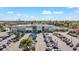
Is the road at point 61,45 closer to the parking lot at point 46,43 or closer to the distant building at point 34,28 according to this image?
the parking lot at point 46,43

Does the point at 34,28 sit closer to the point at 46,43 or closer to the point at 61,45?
the point at 46,43

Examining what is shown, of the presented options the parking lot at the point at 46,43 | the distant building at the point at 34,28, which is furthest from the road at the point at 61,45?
the distant building at the point at 34,28

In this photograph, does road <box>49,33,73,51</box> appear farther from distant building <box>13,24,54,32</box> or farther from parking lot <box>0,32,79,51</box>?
distant building <box>13,24,54,32</box>

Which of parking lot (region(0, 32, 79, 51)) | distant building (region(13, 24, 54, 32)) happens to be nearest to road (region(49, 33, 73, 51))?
parking lot (region(0, 32, 79, 51))

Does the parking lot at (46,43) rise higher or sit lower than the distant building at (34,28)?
lower

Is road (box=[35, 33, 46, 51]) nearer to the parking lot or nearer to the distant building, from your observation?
the parking lot

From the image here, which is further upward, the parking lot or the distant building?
the distant building

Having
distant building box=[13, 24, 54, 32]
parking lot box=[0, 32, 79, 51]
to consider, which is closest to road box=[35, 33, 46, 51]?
parking lot box=[0, 32, 79, 51]

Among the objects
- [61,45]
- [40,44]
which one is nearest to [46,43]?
[40,44]

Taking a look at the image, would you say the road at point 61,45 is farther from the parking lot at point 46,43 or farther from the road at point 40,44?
the road at point 40,44

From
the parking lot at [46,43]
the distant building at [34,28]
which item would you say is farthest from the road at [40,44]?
the distant building at [34,28]
